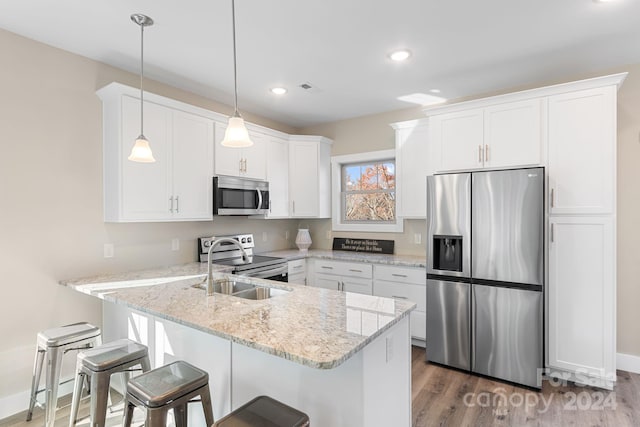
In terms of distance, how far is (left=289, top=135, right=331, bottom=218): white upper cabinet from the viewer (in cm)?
432

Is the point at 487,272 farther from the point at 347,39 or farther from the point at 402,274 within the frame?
the point at 347,39

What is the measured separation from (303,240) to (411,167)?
1736 mm

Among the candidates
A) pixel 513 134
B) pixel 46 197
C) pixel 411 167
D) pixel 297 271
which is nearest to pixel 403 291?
pixel 297 271

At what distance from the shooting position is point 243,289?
97.4 inches

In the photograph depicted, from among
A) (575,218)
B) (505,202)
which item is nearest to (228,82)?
(505,202)

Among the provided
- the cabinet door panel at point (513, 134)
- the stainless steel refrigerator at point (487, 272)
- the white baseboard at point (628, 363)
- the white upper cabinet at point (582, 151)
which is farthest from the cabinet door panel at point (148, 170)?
the white baseboard at point (628, 363)

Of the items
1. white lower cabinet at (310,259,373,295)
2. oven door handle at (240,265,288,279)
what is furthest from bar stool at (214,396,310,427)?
white lower cabinet at (310,259,373,295)

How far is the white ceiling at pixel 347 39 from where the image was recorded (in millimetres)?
2076

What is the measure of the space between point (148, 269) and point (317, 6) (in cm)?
259

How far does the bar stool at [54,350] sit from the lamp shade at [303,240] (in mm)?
2631

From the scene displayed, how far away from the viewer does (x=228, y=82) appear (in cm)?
323

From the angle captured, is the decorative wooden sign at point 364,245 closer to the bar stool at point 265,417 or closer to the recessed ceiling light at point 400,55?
the recessed ceiling light at point 400,55

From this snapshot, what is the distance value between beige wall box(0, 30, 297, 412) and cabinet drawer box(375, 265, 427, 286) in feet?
8.12

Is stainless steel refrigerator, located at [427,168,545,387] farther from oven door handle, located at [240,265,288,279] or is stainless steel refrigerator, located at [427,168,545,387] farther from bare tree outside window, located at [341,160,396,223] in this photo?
oven door handle, located at [240,265,288,279]
